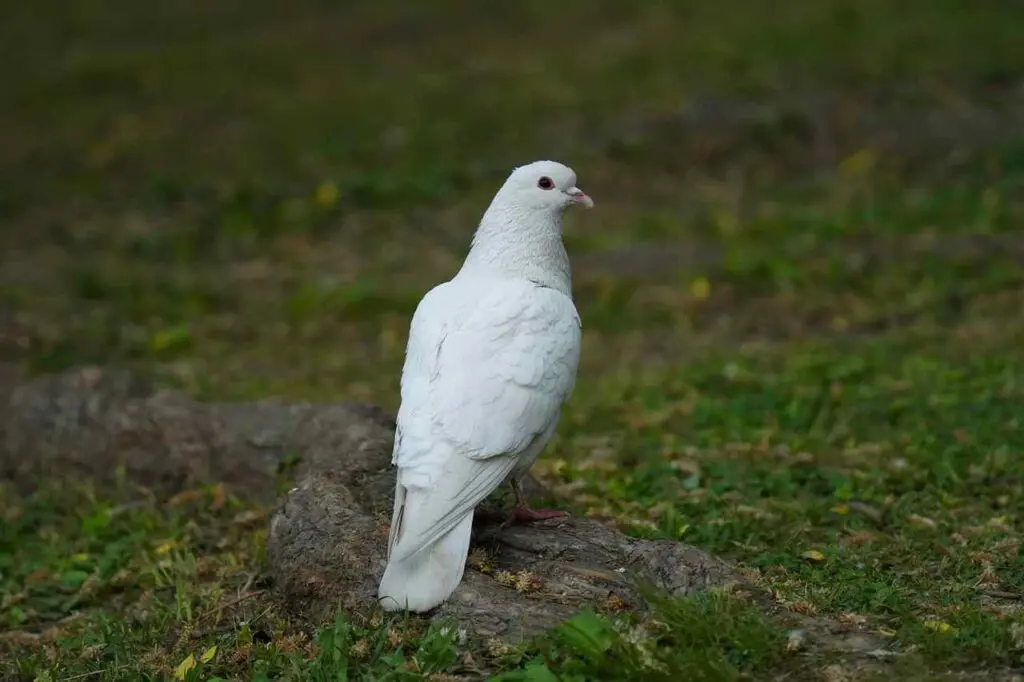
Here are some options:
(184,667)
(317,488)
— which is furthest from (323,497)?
(184,667)

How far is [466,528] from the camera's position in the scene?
4.04 metres

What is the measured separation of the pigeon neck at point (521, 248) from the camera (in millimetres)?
4957

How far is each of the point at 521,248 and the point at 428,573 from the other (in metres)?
1.49

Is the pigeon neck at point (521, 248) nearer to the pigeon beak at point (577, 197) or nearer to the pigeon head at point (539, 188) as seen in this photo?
the pigeon head at point (539, 188)

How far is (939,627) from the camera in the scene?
12.4 ft

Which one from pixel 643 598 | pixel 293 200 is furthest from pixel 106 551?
pixel 293 200

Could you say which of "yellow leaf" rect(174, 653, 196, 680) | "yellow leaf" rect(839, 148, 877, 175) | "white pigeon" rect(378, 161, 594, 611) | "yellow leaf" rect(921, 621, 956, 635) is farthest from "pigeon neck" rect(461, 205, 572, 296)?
"yellow leaf" rect(839, 148, 877, 175)

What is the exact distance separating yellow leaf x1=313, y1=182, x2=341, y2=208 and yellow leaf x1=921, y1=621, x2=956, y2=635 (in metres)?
8.14

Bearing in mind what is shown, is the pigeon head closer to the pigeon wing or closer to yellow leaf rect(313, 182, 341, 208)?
the pigeon wing

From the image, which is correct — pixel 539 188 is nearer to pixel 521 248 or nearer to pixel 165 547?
pixel 521 248

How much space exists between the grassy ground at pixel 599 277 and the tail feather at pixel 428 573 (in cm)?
8

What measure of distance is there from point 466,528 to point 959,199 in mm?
7440

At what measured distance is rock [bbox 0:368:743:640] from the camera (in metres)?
4.06

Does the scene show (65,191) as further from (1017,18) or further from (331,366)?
(1017,18)
